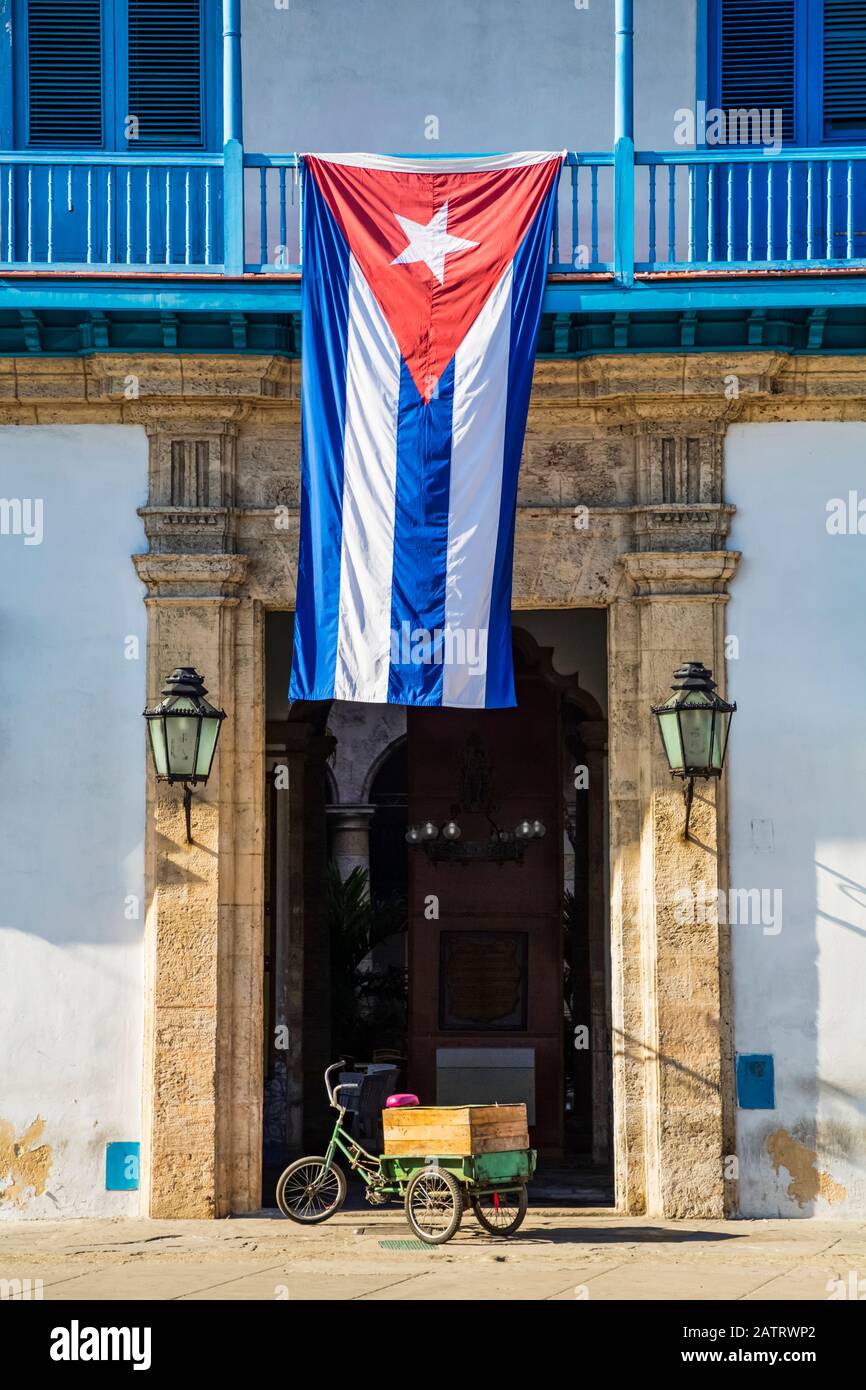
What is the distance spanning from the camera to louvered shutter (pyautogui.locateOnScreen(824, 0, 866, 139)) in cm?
1380

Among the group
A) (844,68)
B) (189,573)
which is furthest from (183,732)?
(844,68)

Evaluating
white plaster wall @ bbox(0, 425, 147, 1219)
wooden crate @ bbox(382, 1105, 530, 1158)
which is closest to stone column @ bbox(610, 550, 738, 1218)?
wooden crate @ bbox(382, 1105, 530, 1158)

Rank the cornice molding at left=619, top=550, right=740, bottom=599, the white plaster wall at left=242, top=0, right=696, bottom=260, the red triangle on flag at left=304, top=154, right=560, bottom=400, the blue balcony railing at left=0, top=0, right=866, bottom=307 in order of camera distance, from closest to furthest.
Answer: the red triangle on flag at left=304, top=154, right=560, bottom=400 < the blue balcony railing at left=0, top=0, right=866, bottom=307 < the cornice molding at left=619, top=550, right=740, bottom=599 < the white plaster wall at left=242, top=0, right=696, bottom=260

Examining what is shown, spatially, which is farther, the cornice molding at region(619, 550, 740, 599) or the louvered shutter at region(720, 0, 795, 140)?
the louvered shutter at region(720, 0, 795, 140)

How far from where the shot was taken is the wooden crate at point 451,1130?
460 inches

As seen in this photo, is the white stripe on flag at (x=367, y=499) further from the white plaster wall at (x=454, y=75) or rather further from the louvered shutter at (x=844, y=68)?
the louvered shutter at (x=844, y=68)

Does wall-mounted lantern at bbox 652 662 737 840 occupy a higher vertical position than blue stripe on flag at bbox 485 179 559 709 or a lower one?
lower

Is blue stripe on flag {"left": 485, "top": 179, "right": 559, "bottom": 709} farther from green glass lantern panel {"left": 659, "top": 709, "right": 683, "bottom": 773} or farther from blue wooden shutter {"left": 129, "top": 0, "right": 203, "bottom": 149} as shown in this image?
blue wooden shutter {"left": 129, "top": 0, "right": 203, "bottom": 149}

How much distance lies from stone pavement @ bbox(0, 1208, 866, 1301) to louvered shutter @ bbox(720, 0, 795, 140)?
742 cm

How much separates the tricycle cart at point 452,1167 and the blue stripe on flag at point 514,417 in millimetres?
2485

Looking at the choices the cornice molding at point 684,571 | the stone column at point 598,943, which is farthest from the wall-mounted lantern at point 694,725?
the stone column at point 598,943

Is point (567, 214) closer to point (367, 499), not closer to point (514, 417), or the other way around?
point (514, 417)

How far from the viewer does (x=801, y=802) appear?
13.0 meters

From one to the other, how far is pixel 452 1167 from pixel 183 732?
3.13 metres
